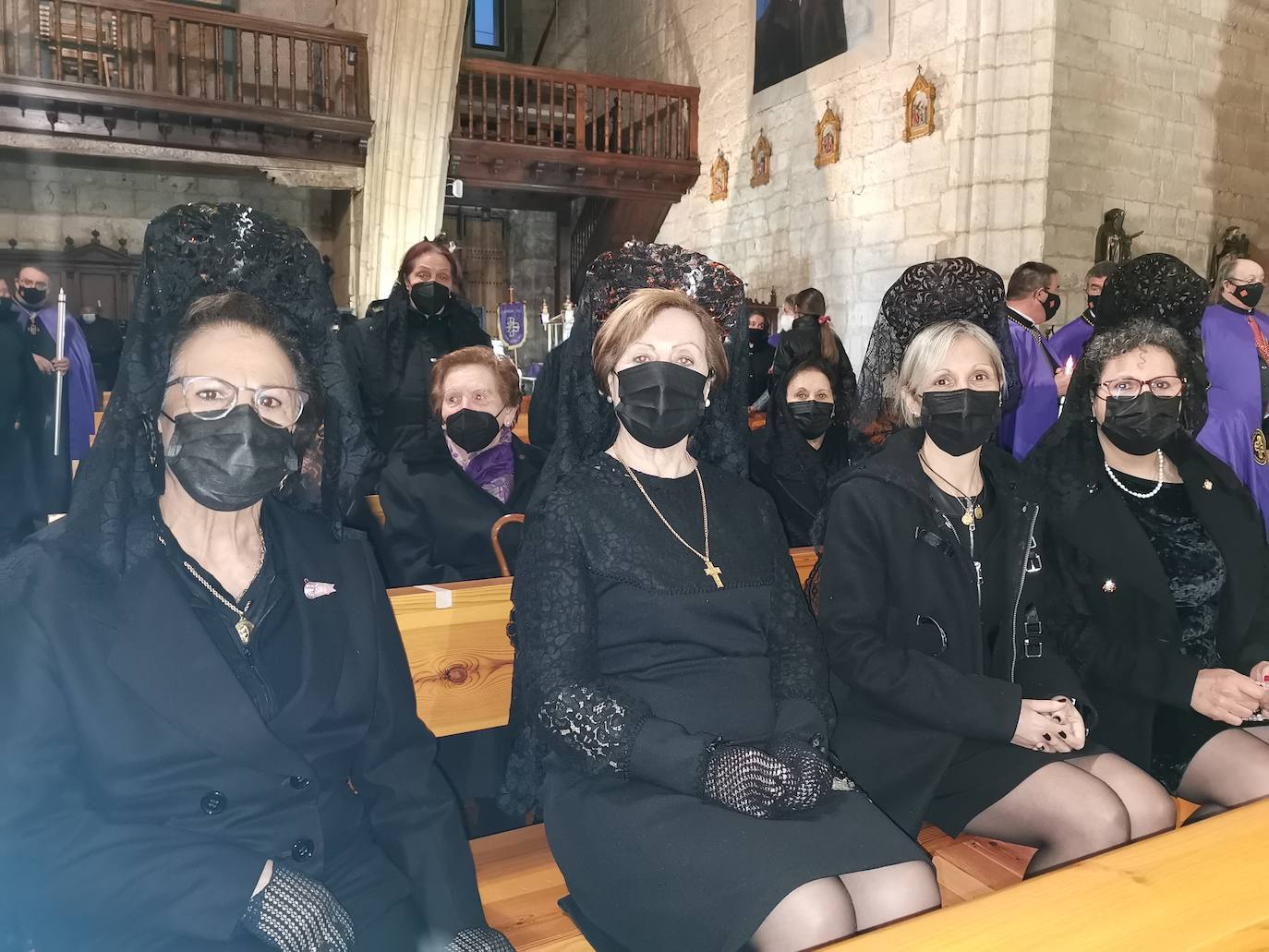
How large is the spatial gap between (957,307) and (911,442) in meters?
0.36

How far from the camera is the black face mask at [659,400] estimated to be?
6.05ft

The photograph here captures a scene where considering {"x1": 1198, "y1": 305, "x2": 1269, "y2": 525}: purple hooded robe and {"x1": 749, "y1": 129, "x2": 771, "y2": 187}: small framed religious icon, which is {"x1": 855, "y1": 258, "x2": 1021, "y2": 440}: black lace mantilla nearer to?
{"x1": 1198, "y1": 305, "x2": 1269, "y2": 525}: purple hooded robe

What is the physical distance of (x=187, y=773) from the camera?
1.32m

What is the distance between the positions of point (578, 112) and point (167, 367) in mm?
10644

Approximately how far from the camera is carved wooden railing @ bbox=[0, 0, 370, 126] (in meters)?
9.19

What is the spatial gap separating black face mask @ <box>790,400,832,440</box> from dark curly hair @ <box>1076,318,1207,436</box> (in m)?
1.39

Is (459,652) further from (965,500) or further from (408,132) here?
(408,132)

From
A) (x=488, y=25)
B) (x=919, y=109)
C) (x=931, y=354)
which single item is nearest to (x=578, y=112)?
(x=919, y=109)

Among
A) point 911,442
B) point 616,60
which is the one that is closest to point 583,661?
point 911,442

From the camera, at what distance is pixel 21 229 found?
11250 mm

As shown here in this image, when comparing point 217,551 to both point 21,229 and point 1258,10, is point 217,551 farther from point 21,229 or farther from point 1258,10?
point 21,229

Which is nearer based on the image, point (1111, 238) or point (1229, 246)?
point (1111, 238)

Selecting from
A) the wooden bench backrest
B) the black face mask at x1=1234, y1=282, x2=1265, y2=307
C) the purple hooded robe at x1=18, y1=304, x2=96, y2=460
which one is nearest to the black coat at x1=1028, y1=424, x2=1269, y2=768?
the wooden bench backrest

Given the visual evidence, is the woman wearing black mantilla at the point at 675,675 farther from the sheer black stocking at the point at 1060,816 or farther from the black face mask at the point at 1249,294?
the black face mask at the point at 1249,294
